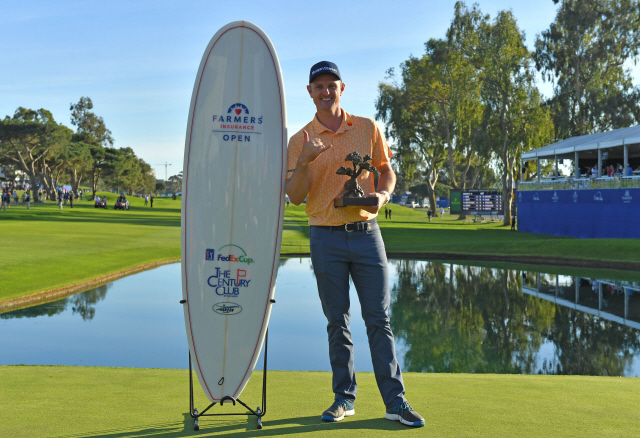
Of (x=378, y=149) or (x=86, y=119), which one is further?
(x=86, y=119)

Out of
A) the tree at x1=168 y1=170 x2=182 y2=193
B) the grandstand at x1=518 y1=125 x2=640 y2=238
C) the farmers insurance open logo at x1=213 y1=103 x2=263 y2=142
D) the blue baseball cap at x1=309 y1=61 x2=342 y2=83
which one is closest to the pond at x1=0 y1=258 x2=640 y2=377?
the farmers insurance open logo at x1=213 y1=103 x2=263 y2=142

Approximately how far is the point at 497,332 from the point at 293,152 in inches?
283

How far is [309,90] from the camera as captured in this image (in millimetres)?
3410

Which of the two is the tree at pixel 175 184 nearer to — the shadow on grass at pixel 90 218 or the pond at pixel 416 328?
the shadow on grass at pixel 90 218

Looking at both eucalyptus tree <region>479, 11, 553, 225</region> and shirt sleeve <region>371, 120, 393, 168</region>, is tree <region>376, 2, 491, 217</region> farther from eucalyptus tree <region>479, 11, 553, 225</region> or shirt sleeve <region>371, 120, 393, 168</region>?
shirt sleeve <region>371, 120, 393, 168</region>

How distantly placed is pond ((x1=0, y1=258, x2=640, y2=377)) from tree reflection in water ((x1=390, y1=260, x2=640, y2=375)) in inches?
0.7

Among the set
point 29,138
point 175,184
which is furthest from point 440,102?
point 175,184

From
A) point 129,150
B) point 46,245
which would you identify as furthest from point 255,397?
point 129,150

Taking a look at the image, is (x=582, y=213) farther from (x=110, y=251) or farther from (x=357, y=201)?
(x=357, y=201)

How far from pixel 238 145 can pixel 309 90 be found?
1.76ft

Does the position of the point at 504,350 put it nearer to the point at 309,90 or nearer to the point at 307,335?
the point at 307,335

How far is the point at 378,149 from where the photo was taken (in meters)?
3.48

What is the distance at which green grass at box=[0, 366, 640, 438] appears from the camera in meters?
3.03

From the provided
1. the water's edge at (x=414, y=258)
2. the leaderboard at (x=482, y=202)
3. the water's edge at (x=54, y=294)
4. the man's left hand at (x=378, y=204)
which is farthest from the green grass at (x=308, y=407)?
the leaderboard at (x=482, y=202)
